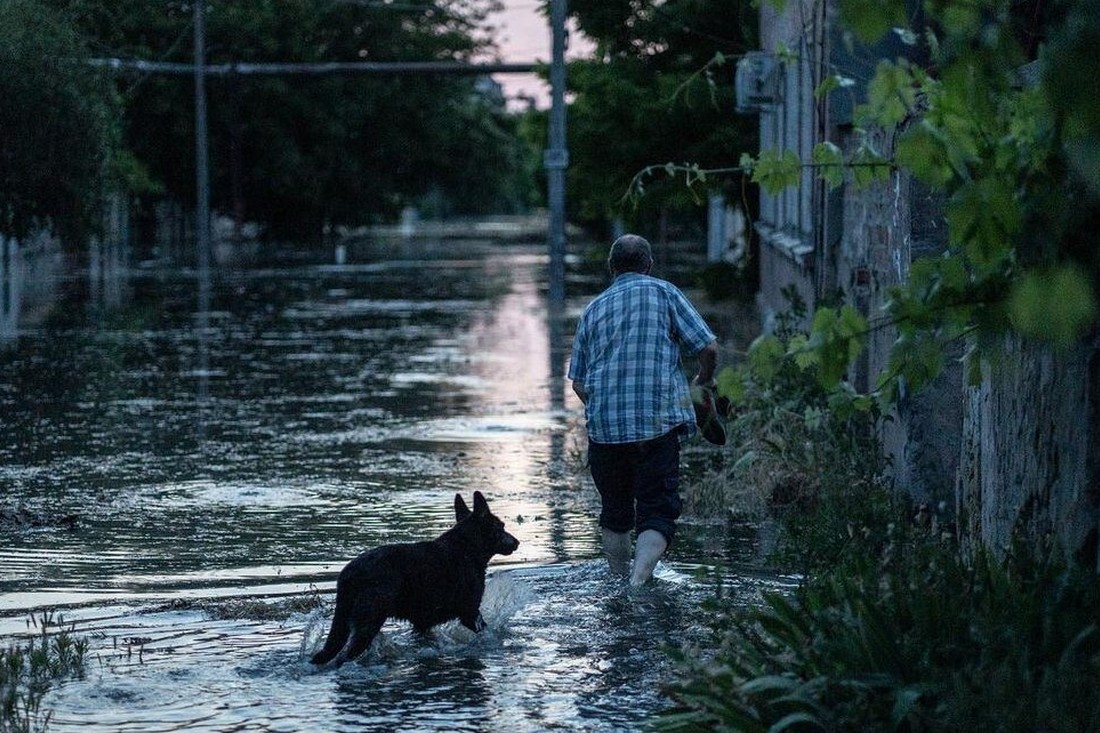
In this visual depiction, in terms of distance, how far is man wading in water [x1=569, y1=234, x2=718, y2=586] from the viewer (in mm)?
9055

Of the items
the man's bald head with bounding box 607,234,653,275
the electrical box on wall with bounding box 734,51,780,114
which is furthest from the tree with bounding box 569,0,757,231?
the man's bald head with bounding box 607,234,653,275

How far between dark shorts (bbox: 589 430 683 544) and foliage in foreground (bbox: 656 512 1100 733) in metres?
2.63

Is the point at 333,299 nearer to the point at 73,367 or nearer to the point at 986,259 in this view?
the point at 73,367

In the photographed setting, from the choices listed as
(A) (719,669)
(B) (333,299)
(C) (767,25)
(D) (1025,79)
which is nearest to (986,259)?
(A) (719,669)

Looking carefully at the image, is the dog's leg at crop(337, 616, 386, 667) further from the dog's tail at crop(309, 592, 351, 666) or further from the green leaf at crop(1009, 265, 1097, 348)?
the green leaf at crop(1009, 265, 1097, 348)

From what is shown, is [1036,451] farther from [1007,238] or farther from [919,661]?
[1007,238]

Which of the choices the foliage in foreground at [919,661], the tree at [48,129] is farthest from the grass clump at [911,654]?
the tree at [48,129]

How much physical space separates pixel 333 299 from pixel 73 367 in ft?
47.6

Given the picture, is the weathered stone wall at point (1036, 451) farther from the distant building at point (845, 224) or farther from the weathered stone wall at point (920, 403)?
the weathered stone wall at point (920, 403)

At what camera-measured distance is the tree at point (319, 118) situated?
59.6 m

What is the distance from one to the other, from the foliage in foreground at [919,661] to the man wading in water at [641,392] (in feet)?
8.67

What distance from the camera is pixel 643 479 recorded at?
913cm

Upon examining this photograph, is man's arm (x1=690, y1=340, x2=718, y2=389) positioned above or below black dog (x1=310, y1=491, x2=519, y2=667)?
above

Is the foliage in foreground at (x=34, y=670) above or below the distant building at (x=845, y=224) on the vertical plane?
below
